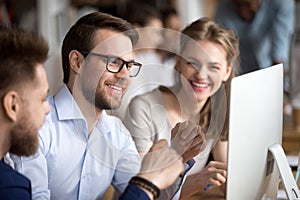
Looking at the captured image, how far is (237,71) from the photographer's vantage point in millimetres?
2023

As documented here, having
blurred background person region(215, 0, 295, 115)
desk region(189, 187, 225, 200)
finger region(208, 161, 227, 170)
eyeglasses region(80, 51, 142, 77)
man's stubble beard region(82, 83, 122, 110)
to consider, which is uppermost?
eyeglasses region(80, 51, 142, 77)

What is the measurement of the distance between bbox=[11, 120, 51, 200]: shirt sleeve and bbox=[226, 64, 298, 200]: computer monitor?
1.32 feet

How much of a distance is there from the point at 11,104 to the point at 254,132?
49 centimetres

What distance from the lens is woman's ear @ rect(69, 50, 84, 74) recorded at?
149 centimetres

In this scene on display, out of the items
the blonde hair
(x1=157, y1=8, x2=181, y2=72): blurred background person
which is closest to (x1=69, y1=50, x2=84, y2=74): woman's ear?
(x1=157, y1=8, x2=181, y2=72): blurred background person

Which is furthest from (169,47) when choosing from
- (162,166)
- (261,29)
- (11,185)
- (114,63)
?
(261,29)

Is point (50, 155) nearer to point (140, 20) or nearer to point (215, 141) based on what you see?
point (215, 141)

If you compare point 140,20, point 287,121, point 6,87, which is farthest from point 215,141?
point 140,20

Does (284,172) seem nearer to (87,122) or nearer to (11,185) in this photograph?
(87,122)

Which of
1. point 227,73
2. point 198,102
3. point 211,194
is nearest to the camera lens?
point 211,194

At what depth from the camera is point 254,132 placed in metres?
1.38

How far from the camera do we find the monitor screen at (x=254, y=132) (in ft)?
4.20

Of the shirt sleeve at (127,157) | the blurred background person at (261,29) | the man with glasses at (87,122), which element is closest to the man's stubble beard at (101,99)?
the man with glasses at (87,122)

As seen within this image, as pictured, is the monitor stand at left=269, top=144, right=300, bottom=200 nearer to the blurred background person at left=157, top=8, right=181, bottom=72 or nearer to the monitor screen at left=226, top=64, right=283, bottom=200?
the monitor screen at left=226, top=64, right=283, bottom=200
